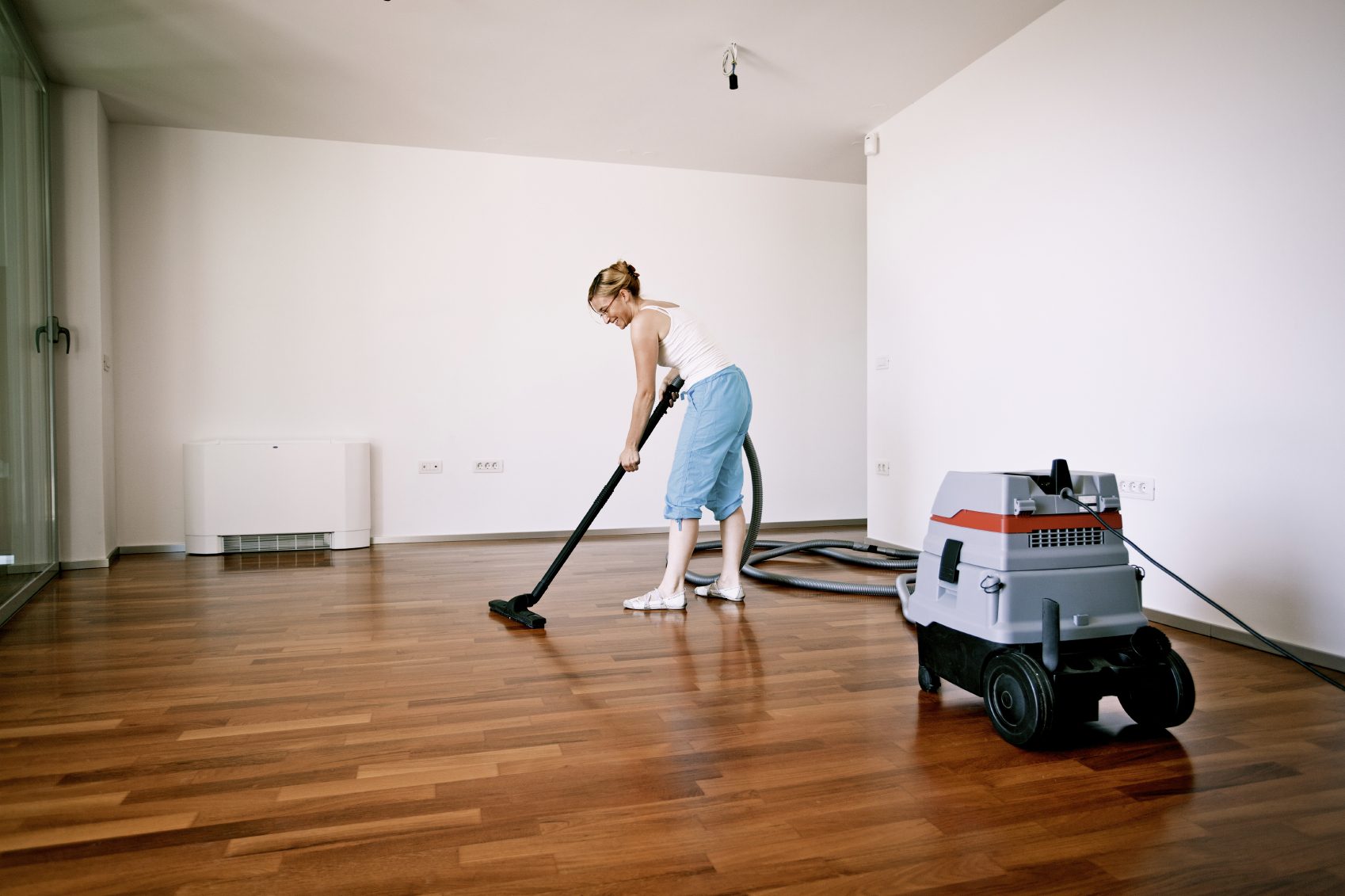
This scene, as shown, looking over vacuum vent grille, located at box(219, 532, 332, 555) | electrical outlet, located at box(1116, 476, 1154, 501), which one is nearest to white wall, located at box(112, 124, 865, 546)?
vacuum vent grille, located at box(219, 532, 332, 555)

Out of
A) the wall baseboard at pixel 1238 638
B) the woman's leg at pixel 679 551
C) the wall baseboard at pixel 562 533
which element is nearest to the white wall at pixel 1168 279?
the wall baseboard at pixel 1238 638

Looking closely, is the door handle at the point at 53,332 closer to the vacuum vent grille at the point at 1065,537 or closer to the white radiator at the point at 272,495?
the white radiator at the point at 272,495

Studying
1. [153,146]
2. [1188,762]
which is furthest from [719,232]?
[1188,762]

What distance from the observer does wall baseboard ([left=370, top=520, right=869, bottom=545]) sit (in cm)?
519

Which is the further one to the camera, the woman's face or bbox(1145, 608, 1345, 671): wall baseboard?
the woman's face

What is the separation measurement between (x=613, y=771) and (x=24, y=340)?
3.50m

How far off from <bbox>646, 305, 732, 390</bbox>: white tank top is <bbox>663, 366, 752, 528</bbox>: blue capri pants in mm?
34

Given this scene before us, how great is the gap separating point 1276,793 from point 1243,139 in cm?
205

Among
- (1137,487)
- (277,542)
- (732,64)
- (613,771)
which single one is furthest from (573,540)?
(277,542)

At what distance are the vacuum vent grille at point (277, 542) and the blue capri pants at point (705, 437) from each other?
2731mm

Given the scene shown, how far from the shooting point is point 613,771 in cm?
165

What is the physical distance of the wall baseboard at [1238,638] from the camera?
2.37 metres

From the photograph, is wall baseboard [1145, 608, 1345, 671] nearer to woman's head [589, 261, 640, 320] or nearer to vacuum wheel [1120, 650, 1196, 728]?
vacuum wheel [1120, 650, 1196, 728]

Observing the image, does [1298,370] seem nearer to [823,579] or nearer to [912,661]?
[912,661]
